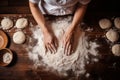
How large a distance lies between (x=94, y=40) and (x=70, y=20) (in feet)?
0.64

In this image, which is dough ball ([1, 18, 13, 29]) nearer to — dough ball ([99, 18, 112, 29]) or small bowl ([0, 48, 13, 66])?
small bowl ([0, 48, 13, 66])

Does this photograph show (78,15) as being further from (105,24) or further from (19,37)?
(19,37)

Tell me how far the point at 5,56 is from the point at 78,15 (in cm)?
51

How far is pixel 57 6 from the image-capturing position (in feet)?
3.68

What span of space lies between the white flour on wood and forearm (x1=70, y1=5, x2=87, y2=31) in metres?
0.07

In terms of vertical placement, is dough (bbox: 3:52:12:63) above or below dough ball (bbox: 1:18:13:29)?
below

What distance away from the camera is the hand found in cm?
120

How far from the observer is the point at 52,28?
1253 mm

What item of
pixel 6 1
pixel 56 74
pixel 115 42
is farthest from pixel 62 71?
pixel 6 1

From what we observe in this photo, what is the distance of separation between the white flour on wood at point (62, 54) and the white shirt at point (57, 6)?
80 mm

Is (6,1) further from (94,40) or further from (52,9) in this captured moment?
(94,40)

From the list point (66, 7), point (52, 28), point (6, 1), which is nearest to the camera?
point (66, 7)

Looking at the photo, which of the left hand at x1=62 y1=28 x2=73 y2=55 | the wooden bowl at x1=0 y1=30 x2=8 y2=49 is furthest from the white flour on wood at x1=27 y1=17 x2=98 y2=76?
the wooden bowl at x1=0 y1=30 x2=8 y2=49

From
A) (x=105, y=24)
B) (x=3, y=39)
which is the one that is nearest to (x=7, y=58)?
(x=3, y=39)
